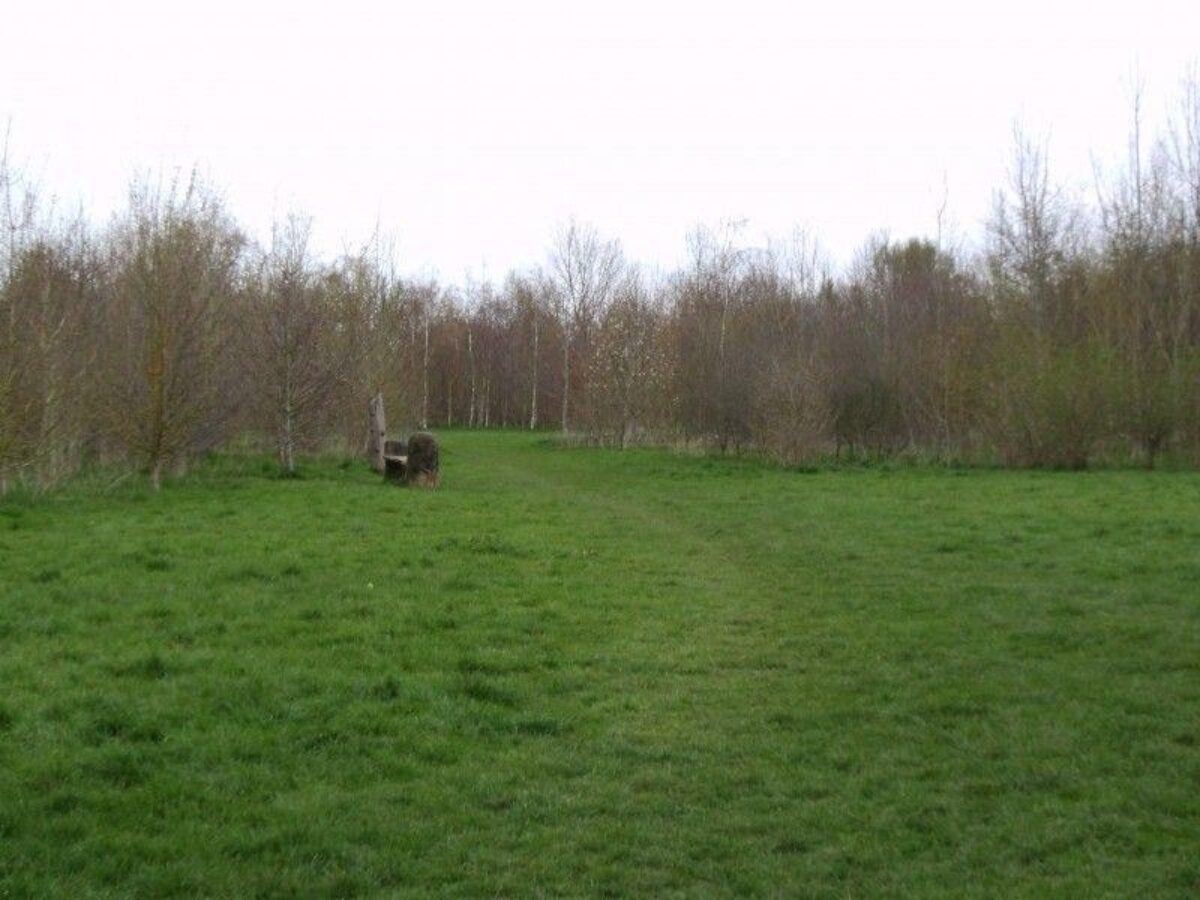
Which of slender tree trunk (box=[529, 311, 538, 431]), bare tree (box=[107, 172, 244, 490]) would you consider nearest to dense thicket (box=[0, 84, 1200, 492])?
bare tree (box=[107, 172, 244, 490])

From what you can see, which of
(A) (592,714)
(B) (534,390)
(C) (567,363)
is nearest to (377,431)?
(A) (592,714)

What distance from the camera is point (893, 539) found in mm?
14867

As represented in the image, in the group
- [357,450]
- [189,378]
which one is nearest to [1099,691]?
[189,378]

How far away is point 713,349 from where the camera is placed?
33531 millimetres

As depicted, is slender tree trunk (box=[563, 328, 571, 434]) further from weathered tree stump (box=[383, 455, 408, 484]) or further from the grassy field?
the grassy field

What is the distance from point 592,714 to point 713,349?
1059 inches

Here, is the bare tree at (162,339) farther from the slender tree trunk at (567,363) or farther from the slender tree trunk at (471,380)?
the slender tree trunk at (471,380)

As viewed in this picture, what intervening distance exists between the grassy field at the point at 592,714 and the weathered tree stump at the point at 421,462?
303 inches

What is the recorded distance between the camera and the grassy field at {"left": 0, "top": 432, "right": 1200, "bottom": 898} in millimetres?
4859

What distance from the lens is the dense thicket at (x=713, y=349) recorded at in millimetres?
19656

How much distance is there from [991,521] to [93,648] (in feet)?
39.7

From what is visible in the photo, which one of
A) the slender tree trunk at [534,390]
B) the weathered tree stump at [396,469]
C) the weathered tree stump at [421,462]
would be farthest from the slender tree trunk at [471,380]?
the weathered tree stump at [421,462]

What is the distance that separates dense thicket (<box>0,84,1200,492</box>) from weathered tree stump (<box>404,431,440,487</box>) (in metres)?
3.14

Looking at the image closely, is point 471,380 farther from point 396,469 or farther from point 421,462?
point 421,462
